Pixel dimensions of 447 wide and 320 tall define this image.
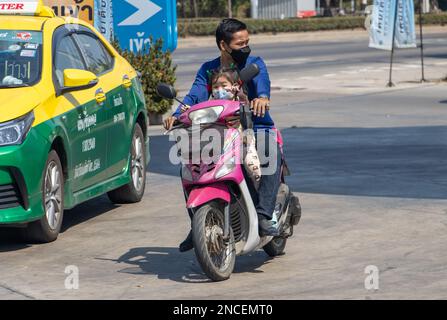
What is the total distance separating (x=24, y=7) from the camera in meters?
10.8

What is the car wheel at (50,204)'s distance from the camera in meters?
9.31

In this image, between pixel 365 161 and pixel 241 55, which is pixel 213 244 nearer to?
pixel 241 55

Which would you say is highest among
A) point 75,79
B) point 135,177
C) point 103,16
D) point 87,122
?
point 75,79

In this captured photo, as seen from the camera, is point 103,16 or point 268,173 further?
point 103,16

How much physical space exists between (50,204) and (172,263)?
52.6 inches

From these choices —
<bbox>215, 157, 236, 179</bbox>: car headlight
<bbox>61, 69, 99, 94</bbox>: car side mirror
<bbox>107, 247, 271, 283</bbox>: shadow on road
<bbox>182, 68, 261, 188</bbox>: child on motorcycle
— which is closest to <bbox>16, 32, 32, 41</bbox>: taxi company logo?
<bbox>61, 69, 99, 94</bbox>: car side mirror

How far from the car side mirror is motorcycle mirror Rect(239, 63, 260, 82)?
2.39 metres

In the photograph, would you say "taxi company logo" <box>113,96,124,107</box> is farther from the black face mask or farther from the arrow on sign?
the arrow on sign

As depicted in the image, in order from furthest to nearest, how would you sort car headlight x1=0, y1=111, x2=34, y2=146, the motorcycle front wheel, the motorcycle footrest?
car headlight x1=0, y1=111, x2=34, y2=146 < the motorcycle footrest < the motorcycle front wheel

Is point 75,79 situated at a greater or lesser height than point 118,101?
greater

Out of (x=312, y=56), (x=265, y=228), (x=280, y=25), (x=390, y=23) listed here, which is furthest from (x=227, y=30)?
(x=280, y=25)

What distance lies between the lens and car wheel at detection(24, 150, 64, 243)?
9312 millimetres
